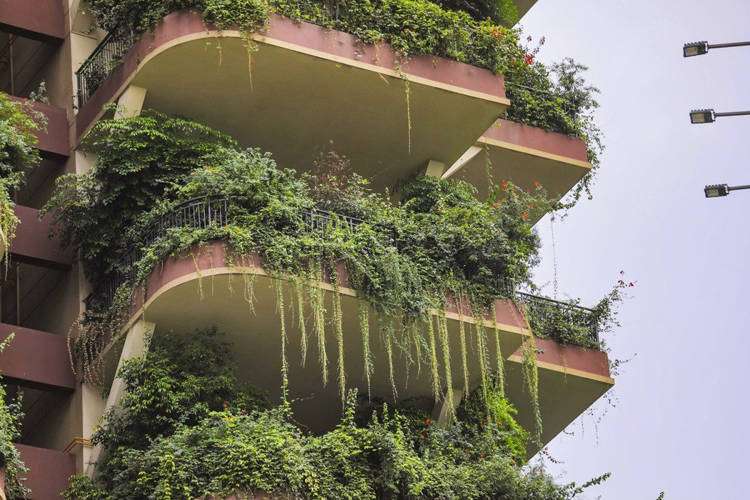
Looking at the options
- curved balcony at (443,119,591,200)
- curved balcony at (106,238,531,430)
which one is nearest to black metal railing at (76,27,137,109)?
curved balcony at (106,238,531,430)

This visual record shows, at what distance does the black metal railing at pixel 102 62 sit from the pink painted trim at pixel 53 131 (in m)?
0.36

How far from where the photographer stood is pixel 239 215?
29.7 metres

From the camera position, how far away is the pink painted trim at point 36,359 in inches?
1195

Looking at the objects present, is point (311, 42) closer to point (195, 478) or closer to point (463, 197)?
point (463, 197)

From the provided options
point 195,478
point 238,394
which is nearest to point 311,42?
point 238,394

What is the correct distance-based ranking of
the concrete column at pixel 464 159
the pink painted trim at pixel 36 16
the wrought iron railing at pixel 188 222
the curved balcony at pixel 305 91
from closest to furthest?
the wrought iron railing at pixel 188 222
the curved balcony at pixel 305 91
the pink painted trim at pixel 36 16
the concrete column at pixel 464 159

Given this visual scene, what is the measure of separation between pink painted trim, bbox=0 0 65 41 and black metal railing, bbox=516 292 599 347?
8463mm

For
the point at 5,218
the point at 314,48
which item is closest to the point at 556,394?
the point at 314,48

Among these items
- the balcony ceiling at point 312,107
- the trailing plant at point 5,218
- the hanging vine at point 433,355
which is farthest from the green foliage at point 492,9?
the trailing plant at point 5,218

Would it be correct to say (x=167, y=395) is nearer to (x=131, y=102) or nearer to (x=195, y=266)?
(x=195, y=266)

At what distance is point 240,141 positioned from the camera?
32969 millimetres

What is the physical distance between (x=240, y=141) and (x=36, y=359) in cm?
487

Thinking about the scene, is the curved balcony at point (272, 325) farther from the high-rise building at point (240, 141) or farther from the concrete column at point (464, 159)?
the concrete column at point (464, 159)

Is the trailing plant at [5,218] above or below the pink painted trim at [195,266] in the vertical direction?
above
